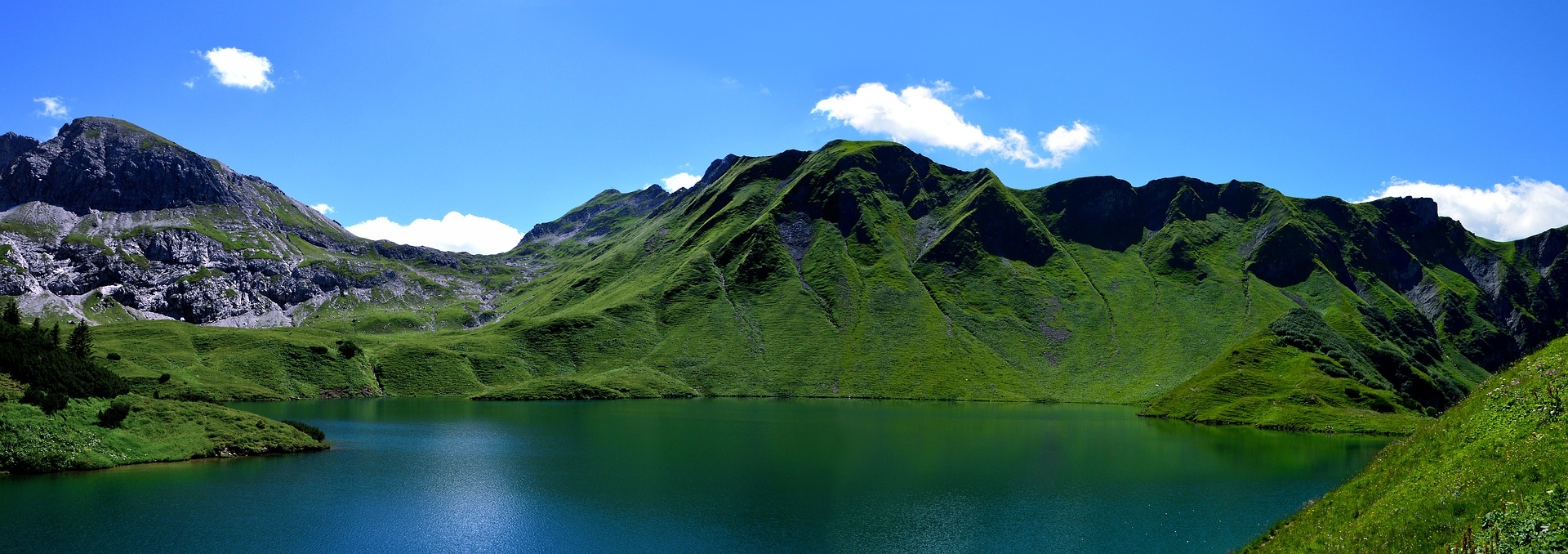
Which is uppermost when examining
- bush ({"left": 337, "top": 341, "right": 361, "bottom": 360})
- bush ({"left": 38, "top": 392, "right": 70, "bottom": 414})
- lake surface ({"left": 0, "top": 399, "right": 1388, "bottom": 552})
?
bush ({"left": 337, "top": 341, "right": 361, "bottom": 360})

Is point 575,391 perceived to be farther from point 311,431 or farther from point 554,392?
point 311,431

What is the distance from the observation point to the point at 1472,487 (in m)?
26.2

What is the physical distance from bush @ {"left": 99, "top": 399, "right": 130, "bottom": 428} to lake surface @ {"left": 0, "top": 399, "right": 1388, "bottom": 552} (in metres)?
6.88

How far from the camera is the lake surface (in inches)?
1908

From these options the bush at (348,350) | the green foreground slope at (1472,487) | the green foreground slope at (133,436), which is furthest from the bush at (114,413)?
the bush at (348,350)

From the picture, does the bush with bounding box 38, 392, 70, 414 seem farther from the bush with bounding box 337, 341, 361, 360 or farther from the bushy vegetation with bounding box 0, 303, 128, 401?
the bush with bounding box 337, 341, 361, 360

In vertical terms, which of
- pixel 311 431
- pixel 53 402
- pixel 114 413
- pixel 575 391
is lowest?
pixel 311 431

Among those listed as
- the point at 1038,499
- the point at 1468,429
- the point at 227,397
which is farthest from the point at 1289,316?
the point at 227,397

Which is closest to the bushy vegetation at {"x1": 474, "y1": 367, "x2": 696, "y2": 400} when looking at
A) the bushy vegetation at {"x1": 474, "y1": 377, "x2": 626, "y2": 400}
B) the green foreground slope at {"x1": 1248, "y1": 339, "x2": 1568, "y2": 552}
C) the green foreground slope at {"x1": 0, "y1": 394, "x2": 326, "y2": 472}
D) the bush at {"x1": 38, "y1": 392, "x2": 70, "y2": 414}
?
the bushy vegetation at {"x1": 474, "y1": 377, "x2": 626, "y2": 400}

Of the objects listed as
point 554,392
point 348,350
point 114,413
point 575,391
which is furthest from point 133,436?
point 348,350

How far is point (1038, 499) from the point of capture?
6269 centimetres

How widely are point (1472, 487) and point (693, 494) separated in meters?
49.1

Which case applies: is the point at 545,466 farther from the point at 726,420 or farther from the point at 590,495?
the point at 726,420

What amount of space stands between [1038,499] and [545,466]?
46.9 m
